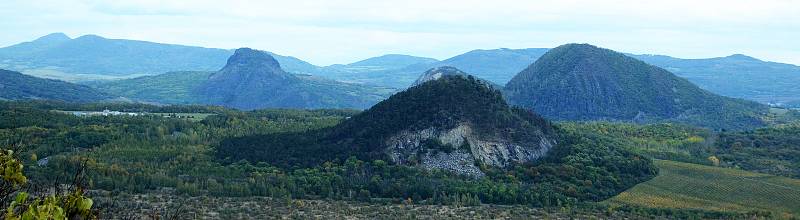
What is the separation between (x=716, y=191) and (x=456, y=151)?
39295 mm

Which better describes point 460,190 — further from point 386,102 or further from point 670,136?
point 670,136

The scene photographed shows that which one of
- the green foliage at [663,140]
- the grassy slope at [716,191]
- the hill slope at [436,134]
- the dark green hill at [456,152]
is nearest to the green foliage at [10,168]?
the dark green hill at [456,152]

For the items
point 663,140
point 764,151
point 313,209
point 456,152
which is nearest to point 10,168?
point 313,209

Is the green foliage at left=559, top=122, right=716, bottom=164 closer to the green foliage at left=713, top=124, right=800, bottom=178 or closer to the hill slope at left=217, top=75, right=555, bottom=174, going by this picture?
the green foliage at left=713, top=124, right=800, bottom=178

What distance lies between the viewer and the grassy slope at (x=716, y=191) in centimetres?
9269

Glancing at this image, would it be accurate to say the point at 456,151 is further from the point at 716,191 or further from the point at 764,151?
the point at 764,151

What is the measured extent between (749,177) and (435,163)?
173 ft

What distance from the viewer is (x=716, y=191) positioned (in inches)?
3989

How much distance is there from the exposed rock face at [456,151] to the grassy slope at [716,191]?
20.1m

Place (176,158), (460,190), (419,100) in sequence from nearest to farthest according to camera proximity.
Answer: (460,190), (176,158), (419,100)

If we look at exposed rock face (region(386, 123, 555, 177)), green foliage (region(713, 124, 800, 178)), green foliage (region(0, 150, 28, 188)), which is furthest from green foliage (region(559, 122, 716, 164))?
green foliage (region(0, 150, 28, 188))

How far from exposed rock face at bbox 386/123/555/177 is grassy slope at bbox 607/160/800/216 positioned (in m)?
20.1

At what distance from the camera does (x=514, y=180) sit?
101 m

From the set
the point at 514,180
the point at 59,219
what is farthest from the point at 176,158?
the point at 59,219
